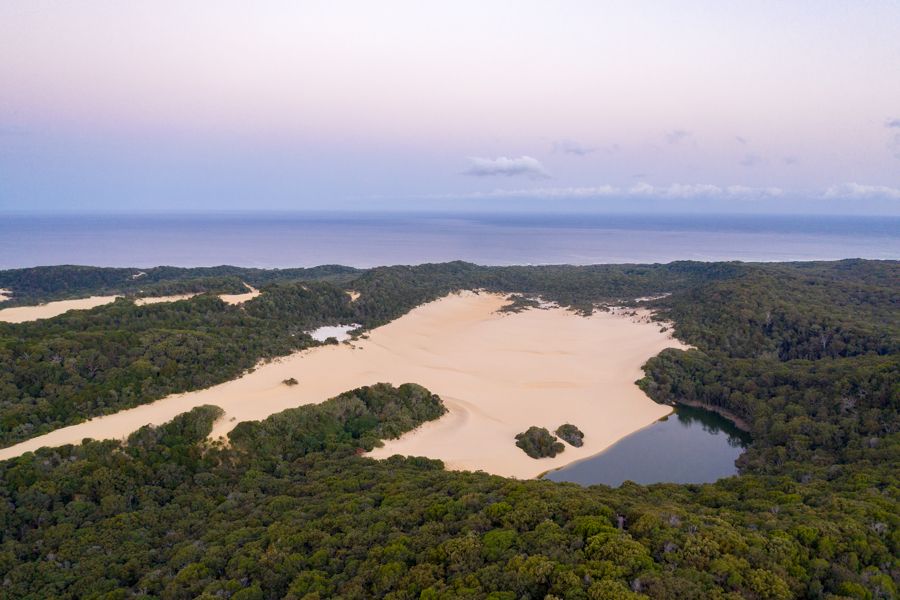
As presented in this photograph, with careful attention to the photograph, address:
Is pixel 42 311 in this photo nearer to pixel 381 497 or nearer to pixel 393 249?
pixel 381 497

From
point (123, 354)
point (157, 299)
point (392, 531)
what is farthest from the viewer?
point (157, 299)

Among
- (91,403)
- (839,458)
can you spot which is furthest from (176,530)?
(839,458)

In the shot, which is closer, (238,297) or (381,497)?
(381,497)

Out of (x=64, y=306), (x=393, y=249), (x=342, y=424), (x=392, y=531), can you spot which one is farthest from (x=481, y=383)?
(x=393, y=249)

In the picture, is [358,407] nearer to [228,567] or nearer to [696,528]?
[228,567]

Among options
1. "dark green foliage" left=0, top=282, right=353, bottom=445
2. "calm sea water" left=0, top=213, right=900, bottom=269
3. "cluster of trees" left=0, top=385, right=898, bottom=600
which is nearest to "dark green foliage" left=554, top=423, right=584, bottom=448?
"cluster of trees" left=0, top=385, right=898, bottom=600

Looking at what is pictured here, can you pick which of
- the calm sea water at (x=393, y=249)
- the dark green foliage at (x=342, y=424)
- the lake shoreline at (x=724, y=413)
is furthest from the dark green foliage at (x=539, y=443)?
the calm sea water at (x=393, y=249)
